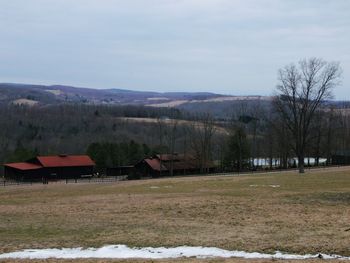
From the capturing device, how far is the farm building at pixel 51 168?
99.1m

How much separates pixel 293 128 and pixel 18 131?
131 m

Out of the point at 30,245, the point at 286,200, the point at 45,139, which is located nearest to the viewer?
the point at 30,245

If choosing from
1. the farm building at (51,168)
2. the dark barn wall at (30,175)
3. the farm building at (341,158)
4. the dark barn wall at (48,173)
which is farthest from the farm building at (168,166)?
the farm building at (341,158)

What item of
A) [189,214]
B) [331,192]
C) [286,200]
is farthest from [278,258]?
[331,192]

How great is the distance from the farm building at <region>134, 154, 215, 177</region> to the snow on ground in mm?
85398

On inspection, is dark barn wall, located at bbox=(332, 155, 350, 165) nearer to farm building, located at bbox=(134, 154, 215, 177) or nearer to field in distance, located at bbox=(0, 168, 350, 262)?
farm building, located at bbox=(134, 154, 215, 177)

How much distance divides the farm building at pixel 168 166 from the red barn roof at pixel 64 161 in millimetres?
10580

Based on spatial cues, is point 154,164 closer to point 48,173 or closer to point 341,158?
point 48,173

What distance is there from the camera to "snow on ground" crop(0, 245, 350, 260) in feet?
39.0

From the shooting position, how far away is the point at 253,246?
12.8m

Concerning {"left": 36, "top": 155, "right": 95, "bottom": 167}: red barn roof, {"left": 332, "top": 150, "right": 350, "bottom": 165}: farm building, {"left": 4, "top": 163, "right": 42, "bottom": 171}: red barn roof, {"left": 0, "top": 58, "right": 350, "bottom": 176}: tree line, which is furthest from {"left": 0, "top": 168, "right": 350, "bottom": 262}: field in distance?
{"left": 332, "top": 150, "right": 350, "bottom": 165}: farm building

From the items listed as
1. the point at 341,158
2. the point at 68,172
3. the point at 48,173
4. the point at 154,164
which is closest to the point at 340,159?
the point at 341,158

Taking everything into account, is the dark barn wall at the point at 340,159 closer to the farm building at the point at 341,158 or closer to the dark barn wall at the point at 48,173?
the farm building at the point at 341,158

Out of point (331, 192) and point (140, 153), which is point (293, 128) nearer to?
point (331, 192)
